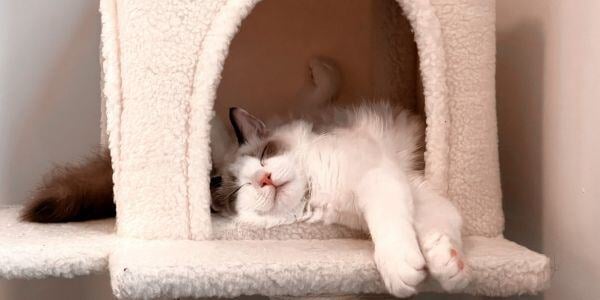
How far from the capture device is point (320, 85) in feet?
5.13

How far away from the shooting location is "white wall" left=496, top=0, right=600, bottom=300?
1.03 m

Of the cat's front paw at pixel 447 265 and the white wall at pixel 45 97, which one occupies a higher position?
the white wall at pixel 45 97

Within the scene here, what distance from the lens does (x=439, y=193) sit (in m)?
1.10

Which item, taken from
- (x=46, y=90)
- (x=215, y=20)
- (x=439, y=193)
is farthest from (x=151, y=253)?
(x=46, y=90)

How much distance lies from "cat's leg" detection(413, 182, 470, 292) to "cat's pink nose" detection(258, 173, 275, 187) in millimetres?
261

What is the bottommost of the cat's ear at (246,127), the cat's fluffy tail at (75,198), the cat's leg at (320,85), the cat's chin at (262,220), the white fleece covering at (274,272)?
→ the white fleece covering at (274,272)

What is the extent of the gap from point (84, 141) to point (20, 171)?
0.18 meters

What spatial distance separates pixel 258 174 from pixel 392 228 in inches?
13.2

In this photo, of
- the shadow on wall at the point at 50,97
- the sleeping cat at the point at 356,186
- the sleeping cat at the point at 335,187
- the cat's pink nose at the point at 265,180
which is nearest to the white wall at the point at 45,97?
the shadow on wall at the point at 50,97

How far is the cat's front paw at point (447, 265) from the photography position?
2.77 ft

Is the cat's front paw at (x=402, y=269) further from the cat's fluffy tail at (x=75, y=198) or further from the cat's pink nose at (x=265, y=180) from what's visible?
the cat's fluffy tail at (x=75, y=198)

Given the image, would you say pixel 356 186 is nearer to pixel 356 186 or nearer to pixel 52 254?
pixel 356 186

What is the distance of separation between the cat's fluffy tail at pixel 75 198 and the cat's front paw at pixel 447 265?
0.67 m

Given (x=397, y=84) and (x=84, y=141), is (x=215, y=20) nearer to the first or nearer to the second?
(x=397, y=84)
